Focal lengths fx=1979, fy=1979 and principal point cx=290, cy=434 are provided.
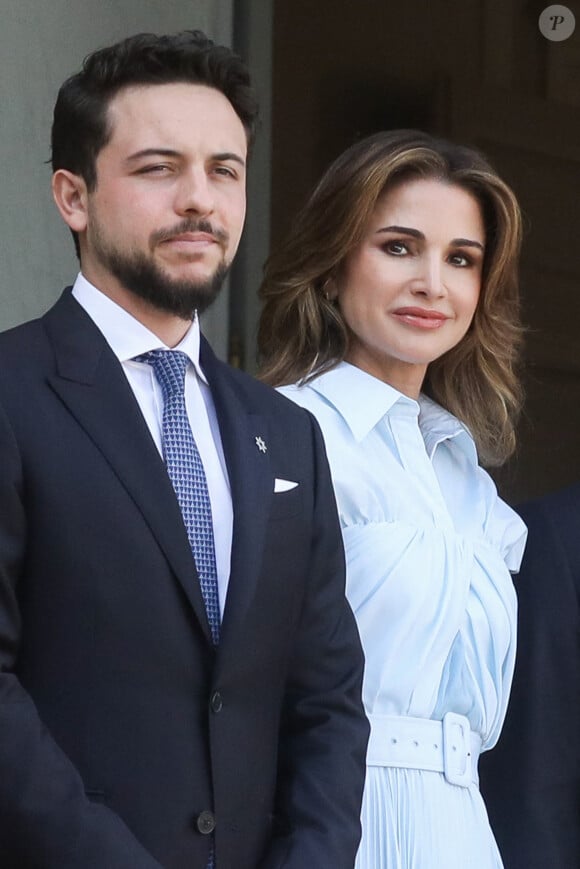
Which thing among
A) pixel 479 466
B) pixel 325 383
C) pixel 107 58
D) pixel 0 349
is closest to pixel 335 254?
pixel 325 383

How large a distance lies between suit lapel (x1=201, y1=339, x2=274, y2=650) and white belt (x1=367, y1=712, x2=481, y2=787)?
505 mm

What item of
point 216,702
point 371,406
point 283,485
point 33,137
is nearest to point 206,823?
point 216,702

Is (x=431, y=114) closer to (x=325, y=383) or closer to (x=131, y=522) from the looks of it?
(x=325, y=383)

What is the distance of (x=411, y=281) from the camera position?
2938 millimetres

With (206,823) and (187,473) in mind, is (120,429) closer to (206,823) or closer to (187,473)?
(187,473)

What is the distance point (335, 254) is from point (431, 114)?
184cm

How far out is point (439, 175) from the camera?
3033mm

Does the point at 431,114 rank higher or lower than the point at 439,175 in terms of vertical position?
higher

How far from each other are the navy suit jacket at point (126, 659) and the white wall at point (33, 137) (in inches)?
59.9

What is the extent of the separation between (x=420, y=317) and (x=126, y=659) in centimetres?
98

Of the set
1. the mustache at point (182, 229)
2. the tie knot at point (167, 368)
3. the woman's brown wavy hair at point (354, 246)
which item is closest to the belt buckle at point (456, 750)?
the woman's brown wavy hair at point (354, 246)

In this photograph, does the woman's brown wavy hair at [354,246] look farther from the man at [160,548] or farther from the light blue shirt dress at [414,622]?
the man at [160,548]

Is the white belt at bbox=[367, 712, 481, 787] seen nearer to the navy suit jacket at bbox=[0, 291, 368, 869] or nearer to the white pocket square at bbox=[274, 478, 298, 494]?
the navy suit jacket at bbox=[0, 291, 368, 869]

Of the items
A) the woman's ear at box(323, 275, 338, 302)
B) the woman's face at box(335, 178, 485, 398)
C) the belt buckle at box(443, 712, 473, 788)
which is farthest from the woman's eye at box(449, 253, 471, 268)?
the belt buckle at box(443, 712, 473, 788)
